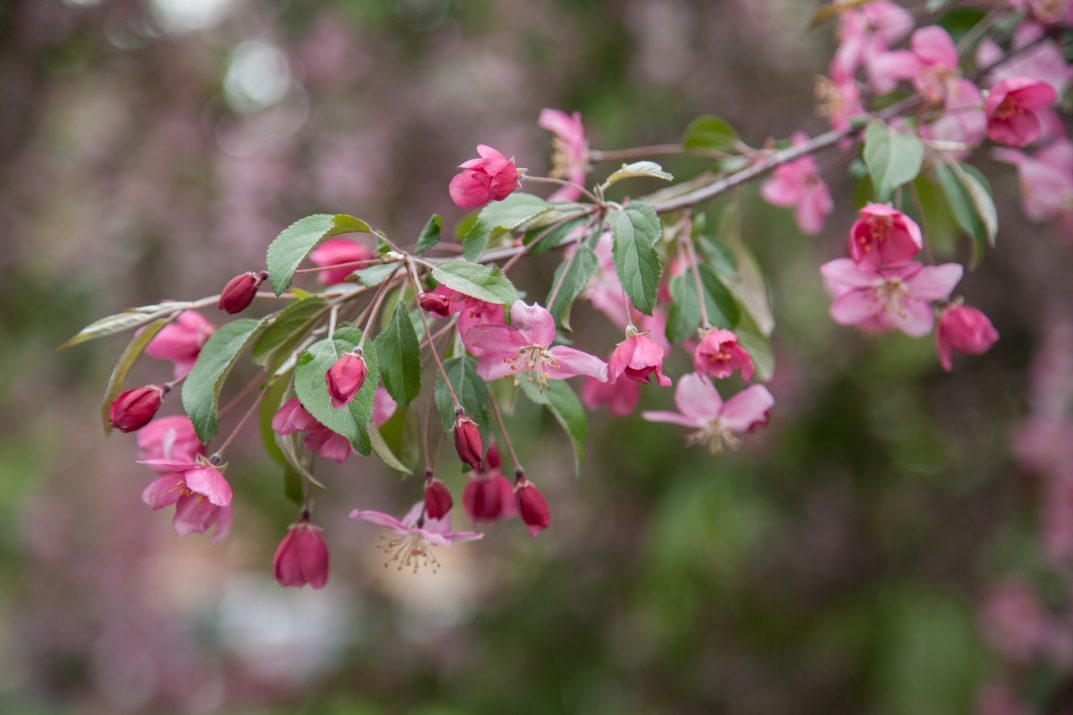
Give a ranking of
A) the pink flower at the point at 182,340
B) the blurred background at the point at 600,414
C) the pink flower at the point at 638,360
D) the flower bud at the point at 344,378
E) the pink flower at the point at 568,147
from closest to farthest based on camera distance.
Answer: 1. the flower bud at the point at 344,378
2. the pink flower at the point at 638,360
3. the pink flower at the point at 182,340
4. the pink flower at the point at 568,147
5. the blurred background at the point at 600,414

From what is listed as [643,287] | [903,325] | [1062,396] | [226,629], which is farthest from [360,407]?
[226,629]

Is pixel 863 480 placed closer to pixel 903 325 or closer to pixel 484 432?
pixel 903 325

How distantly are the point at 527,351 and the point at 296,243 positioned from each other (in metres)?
0.22

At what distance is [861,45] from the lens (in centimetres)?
122

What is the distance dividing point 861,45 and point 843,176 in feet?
4.33

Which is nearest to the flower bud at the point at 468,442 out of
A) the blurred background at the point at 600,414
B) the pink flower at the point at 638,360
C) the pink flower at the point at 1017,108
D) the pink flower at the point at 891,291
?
the pink flower at the point at 638,360

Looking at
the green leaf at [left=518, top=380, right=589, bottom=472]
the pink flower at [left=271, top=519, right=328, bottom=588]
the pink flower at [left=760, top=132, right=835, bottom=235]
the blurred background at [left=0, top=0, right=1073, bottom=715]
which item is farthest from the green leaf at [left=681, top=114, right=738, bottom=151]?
the blurred background at [left=0, top=0, right=1073, bottom=715]

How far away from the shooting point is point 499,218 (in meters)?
0.81

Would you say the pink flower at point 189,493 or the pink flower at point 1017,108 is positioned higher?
the pink flower at point 1017,108

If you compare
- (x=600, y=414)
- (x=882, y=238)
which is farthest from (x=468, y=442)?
(x=600, y=414)

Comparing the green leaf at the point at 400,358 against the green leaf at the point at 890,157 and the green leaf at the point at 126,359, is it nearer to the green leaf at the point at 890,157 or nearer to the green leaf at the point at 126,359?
the green leaf at the point at 126,359

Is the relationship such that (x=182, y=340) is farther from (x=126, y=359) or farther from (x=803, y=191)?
(x=803, y=191)

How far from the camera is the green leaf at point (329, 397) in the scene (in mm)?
709

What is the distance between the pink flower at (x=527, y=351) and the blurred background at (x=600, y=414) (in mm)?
1093
